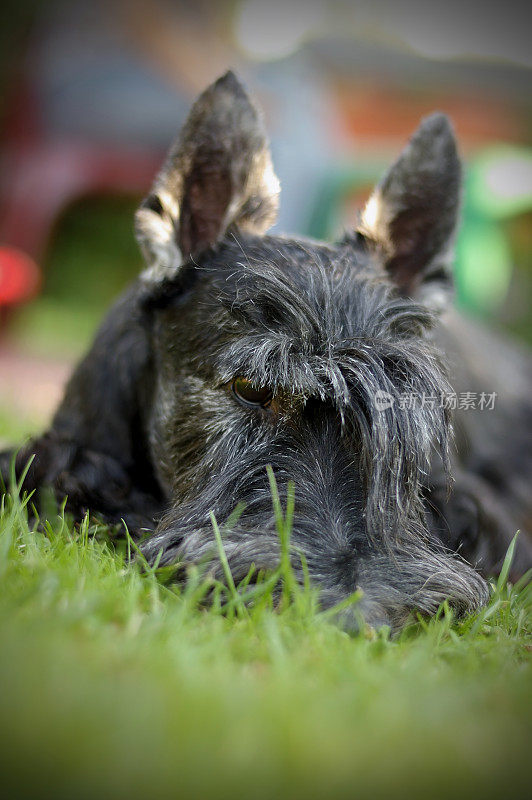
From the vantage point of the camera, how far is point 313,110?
9.89m

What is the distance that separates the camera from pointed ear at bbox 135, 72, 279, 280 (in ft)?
8.65

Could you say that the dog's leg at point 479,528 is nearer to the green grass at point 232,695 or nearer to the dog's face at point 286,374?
the dog's face at point 286,374

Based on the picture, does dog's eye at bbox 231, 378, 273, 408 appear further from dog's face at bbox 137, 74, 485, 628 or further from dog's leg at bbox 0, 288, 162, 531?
dog's leg at bbox 0, 288, 162, 531

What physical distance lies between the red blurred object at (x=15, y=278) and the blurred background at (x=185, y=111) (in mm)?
22

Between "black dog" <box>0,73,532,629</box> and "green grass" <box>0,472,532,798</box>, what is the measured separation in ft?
0.57

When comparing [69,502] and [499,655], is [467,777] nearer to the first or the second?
[499,655]

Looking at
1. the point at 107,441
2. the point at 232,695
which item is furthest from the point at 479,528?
the point at 232,695

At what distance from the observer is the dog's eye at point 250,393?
2188 millimetres

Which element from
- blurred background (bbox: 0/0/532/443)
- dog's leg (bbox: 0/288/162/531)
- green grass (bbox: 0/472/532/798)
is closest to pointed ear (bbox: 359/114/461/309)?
dog's leg (bbox: 0/288/162/531)

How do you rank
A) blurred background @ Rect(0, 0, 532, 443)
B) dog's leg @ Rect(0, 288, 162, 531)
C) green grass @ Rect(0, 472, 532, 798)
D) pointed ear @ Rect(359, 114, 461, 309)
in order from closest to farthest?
green grass @ Rect(0, 472, 532, 798), dog's leg @ Rect(0, 288, 162, 531), pointed ear @ Rect(359, 114, 461, 309), blurred background @ Rect(0, 0, 532, 443)

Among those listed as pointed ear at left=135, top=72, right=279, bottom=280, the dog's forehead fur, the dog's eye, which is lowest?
the dog's eye

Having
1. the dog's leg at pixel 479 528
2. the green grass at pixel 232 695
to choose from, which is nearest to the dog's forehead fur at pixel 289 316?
the green grass at pixel 232 695

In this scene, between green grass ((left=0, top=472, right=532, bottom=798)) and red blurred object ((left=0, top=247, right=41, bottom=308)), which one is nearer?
green grass ((left=0, top=472, right=532, bottom=798))

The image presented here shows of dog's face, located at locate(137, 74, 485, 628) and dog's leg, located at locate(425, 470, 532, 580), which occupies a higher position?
dog's face, located at locate(137, 74, 485, 628)
